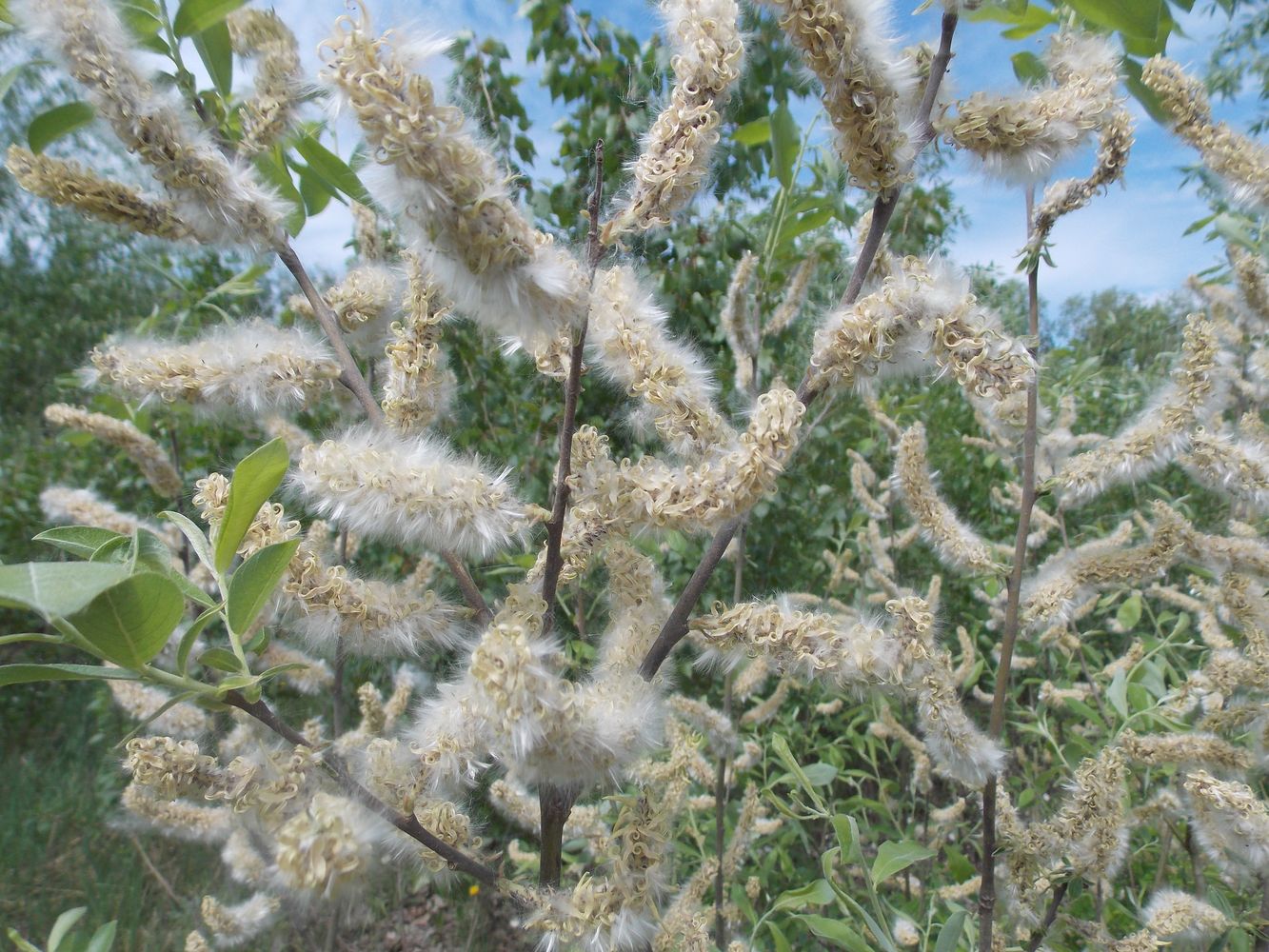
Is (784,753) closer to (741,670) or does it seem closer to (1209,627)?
(741,670)

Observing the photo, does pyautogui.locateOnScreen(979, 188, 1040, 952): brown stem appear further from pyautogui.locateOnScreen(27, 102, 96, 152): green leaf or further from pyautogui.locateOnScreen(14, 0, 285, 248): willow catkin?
pyautogui.locateOnScreen(27, 102, 96, 152): green leaf

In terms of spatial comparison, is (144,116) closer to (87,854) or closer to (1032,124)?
(1032,124)

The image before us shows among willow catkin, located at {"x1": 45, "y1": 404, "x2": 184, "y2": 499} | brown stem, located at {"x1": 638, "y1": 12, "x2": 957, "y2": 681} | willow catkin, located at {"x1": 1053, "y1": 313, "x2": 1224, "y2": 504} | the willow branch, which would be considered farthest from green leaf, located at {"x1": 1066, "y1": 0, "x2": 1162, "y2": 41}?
willow catkin, located at {"x1": 45, "y1": 404, "x2": 184, "y2": 499}

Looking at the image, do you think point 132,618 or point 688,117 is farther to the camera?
point 688,117

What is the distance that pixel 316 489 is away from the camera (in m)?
0.56

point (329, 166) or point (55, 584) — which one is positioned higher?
point (329, 166)

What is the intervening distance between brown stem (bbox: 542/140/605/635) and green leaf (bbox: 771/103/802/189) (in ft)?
0.82

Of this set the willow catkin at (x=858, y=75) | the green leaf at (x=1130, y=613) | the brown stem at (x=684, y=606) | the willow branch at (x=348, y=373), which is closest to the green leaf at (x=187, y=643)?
the willow branch at (x=348, y=373)

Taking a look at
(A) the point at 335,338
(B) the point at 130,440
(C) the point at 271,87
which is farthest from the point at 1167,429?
(B) the point at 130,440

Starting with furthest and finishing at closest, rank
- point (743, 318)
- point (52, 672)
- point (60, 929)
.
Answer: point (743, 318) → point (60, 929) → point (52, 672)

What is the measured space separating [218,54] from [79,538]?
48 centimetres

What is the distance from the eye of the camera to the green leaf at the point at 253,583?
0.49m

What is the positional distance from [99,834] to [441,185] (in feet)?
12.2

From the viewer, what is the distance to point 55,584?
36 centimetres
